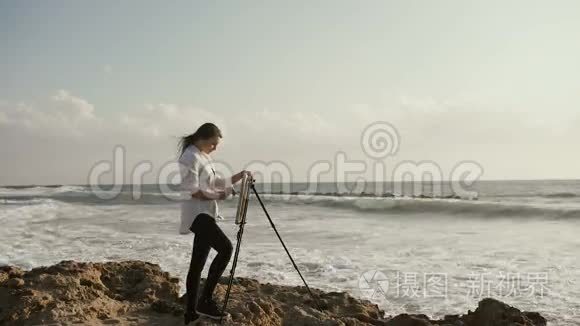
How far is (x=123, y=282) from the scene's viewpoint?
6.04 metres

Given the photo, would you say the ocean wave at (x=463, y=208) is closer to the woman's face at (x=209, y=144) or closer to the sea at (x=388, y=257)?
the sea at (x=388, y=257)

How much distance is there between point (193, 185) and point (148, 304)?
188 centimetres

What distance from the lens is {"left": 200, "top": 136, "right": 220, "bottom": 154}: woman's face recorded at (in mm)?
4156

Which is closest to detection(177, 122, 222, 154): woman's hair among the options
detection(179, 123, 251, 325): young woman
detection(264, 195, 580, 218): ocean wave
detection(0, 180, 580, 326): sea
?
detection(179, 123, 251, 325): young woman

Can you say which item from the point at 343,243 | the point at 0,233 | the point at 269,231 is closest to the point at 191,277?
the point at 343,243

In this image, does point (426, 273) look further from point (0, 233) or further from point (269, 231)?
point (0, 233)

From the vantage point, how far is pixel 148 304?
511 cm

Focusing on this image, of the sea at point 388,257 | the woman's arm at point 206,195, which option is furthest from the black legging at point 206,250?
the sea at point 388,257

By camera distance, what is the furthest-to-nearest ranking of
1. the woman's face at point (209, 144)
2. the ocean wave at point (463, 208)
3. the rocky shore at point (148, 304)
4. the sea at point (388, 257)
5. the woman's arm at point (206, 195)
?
the ocean wave at point (463, 208), the sea at point (388, 257), the rocky shore at point (148, 304), the woman's face at point (209, 144), the woman's arm at point (206, 195)

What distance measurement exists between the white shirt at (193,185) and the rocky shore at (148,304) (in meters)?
0.99

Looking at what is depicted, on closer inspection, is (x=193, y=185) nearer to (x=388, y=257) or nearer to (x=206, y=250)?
(x=206, y=250)

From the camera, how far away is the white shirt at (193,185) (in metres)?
3.96

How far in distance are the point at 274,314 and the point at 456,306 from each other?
9.27 ft

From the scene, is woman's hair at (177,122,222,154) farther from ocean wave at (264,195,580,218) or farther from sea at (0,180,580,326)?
ocean wave at (264,195,580,218)
